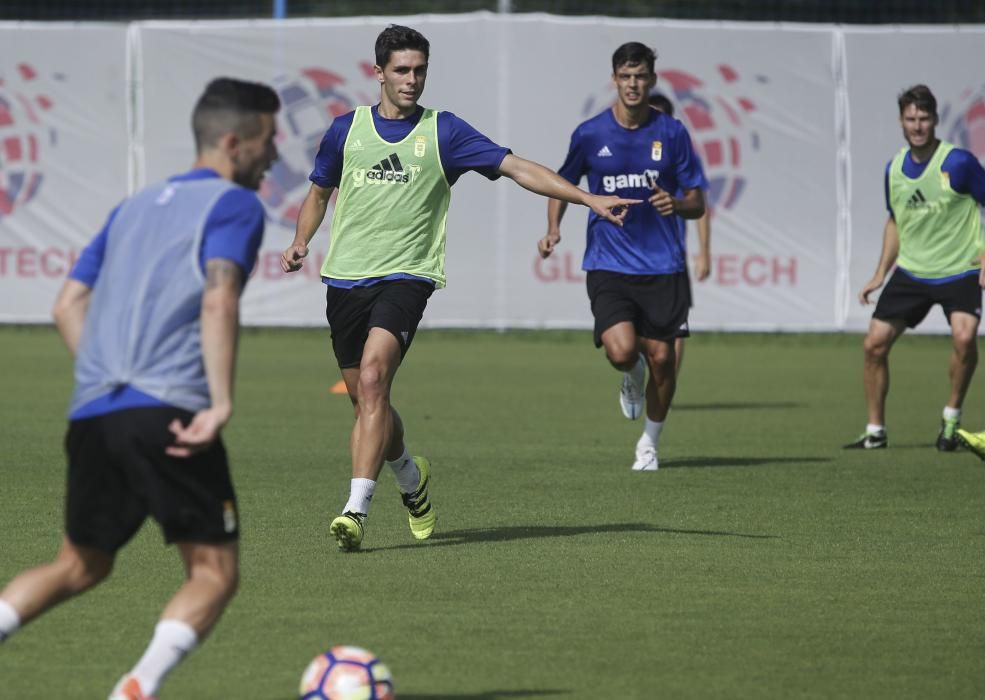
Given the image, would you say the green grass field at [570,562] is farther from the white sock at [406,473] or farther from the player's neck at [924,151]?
the player's neck at [924,151]

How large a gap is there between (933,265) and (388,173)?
566cm

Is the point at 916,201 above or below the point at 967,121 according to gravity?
below

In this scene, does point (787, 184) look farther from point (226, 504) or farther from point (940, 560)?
point (226, 504)

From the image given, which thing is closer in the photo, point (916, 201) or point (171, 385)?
point (171, 385)

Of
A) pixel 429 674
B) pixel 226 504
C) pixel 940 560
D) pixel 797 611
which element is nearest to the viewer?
pixel 226 504

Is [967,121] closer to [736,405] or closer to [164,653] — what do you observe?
[736,405]

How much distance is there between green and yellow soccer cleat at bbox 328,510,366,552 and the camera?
833 centimetres

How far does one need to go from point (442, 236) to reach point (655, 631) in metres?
2.79

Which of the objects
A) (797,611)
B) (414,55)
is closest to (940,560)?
(797,611)

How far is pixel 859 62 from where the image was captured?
2233 cm

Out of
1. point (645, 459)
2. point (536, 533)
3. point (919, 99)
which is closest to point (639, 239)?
point (645, 459)

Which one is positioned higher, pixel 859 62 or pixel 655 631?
pixel 859 62

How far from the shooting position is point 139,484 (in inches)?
203

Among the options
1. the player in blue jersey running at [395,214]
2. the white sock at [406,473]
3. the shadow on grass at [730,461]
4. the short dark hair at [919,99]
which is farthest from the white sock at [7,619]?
the short dark hair at [919,99]
